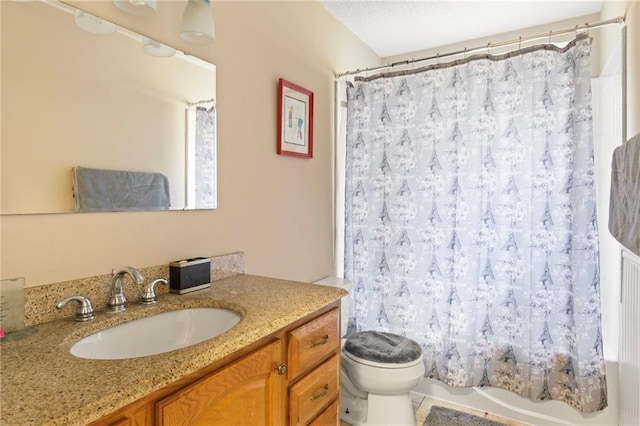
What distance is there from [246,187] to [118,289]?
725mm

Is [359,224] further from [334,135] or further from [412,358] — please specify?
[412,358]

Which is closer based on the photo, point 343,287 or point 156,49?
point 156,49

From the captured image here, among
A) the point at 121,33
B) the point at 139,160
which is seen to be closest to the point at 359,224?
the point at 139,160

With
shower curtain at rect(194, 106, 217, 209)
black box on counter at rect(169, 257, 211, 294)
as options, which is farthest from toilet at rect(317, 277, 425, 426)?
shower curtain at rect(194, 106, 217, 209)

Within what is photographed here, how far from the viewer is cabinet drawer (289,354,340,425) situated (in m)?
1.10

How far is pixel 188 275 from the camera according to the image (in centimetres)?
127

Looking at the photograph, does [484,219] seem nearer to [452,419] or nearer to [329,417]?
[452,419]

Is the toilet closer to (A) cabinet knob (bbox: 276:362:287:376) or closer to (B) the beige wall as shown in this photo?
(B) the beige wall

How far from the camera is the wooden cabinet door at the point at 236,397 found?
0.73 m

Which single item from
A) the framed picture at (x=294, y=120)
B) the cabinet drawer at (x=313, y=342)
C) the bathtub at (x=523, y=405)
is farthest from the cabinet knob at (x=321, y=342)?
the bathtub at (x=523, y=405)

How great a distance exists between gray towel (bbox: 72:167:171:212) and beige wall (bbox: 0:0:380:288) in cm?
3

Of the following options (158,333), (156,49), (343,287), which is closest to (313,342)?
(158,333)

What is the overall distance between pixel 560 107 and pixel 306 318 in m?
1.69

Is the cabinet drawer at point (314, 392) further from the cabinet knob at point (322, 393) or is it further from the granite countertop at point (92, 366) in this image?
the granite countertop at point (92, 366)
